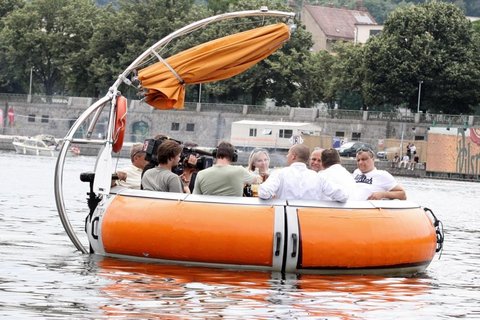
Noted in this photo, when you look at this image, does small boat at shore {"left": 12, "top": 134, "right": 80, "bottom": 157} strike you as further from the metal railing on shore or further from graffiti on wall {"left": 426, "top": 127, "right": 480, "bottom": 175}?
graffiti on wall {"left": 426, "top": 127, "right": 480, "bottom": 175}

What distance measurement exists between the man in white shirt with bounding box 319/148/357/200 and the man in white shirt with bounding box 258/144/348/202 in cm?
17

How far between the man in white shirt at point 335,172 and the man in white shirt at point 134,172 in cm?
321

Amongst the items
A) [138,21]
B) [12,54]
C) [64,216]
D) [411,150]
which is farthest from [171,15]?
[64,216]

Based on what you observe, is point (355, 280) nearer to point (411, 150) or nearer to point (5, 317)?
point (5, 317)

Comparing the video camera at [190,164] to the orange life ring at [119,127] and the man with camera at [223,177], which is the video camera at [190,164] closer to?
the orange life ring at [119,127]

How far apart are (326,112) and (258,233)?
9845 cm

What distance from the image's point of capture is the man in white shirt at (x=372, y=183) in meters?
22.0

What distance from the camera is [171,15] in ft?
429

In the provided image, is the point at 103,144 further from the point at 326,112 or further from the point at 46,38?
the point at 46,38

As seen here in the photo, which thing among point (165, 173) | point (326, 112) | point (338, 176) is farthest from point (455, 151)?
point (165, 173)

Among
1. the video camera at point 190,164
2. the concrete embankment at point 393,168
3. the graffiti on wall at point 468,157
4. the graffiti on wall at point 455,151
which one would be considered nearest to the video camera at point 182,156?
the video camera at point 190,164

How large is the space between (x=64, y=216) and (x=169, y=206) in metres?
2.49

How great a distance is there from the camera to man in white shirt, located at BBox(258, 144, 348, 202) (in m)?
20.3

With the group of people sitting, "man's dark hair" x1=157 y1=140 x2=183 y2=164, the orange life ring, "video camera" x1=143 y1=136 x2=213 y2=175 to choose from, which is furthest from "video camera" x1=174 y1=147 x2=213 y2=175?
"man's dark hair" x1=157 y1=140 x2=183 y2=164
